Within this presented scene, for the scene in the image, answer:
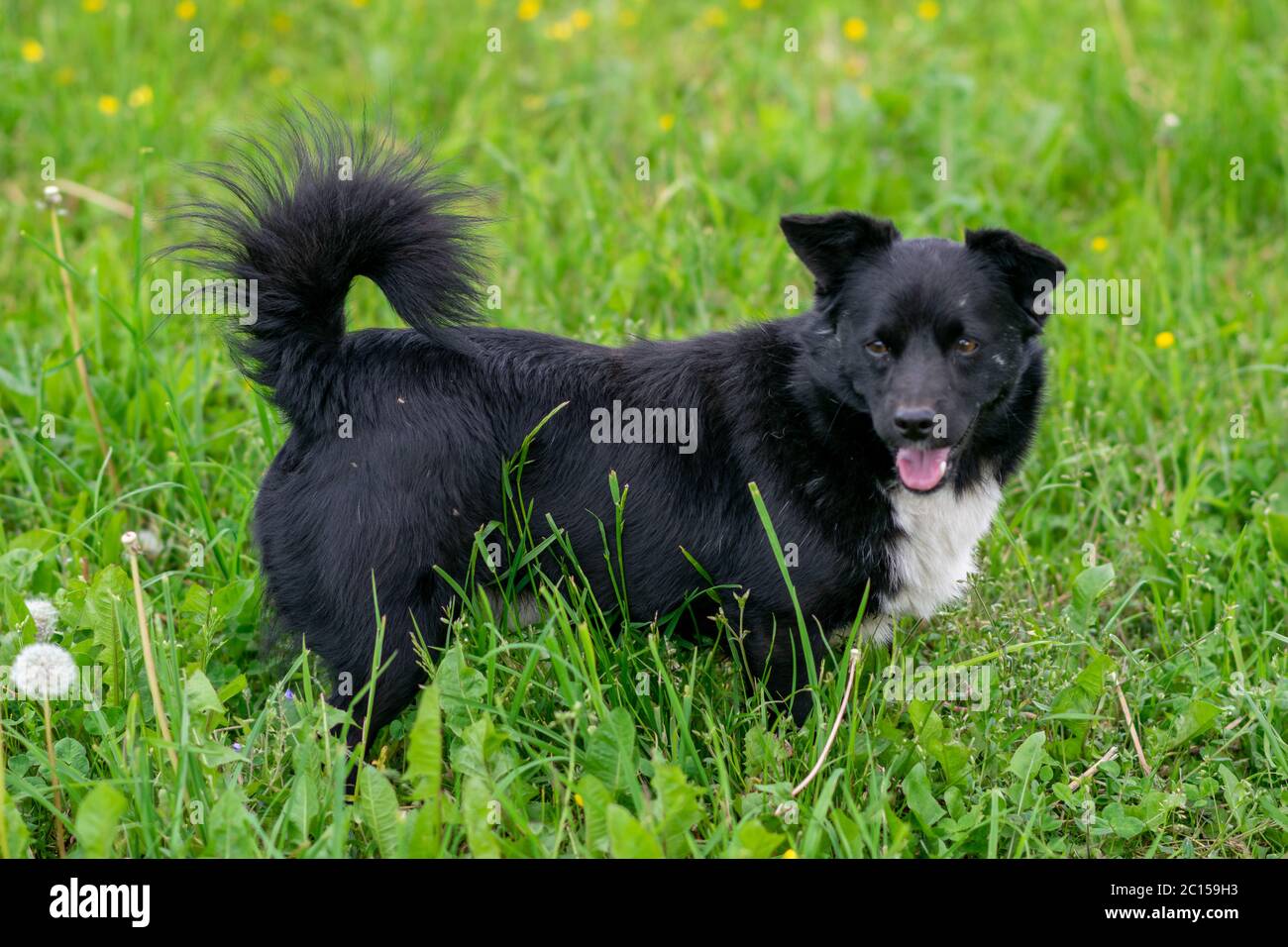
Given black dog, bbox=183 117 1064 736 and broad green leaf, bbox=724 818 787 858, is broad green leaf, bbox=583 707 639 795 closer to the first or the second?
broad green leaf, bbox=724 818 787 858

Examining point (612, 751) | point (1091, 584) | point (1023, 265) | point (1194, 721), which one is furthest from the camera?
point (1091, 584)

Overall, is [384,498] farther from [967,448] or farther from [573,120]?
[573,120]

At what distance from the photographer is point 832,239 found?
10.6 ft

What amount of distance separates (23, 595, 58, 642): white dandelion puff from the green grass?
83 mm

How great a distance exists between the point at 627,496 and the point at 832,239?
79 cm

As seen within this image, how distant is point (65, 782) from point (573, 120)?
4134mm

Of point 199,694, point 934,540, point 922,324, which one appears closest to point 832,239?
point 922,324

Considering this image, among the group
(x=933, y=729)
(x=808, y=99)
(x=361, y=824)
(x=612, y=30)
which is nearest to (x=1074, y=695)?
(x=933, y=729)

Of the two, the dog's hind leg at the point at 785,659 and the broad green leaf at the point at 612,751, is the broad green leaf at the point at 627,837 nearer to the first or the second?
the broad green leaf at the point at 612,751

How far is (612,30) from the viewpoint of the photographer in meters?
7.00

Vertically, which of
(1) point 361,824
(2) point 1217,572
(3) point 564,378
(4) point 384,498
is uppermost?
(3) point 564,378

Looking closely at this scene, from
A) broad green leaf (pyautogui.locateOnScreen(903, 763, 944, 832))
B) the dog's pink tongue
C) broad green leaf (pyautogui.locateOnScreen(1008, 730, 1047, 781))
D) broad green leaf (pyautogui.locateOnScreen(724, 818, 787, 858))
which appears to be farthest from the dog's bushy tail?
broad green leaf (pyautogui.locateOnScreen(1008, 730, 1047, 781))

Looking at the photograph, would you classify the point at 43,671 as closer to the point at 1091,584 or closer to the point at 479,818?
the point at 479,818

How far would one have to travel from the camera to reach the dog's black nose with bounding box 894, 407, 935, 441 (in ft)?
9.68
